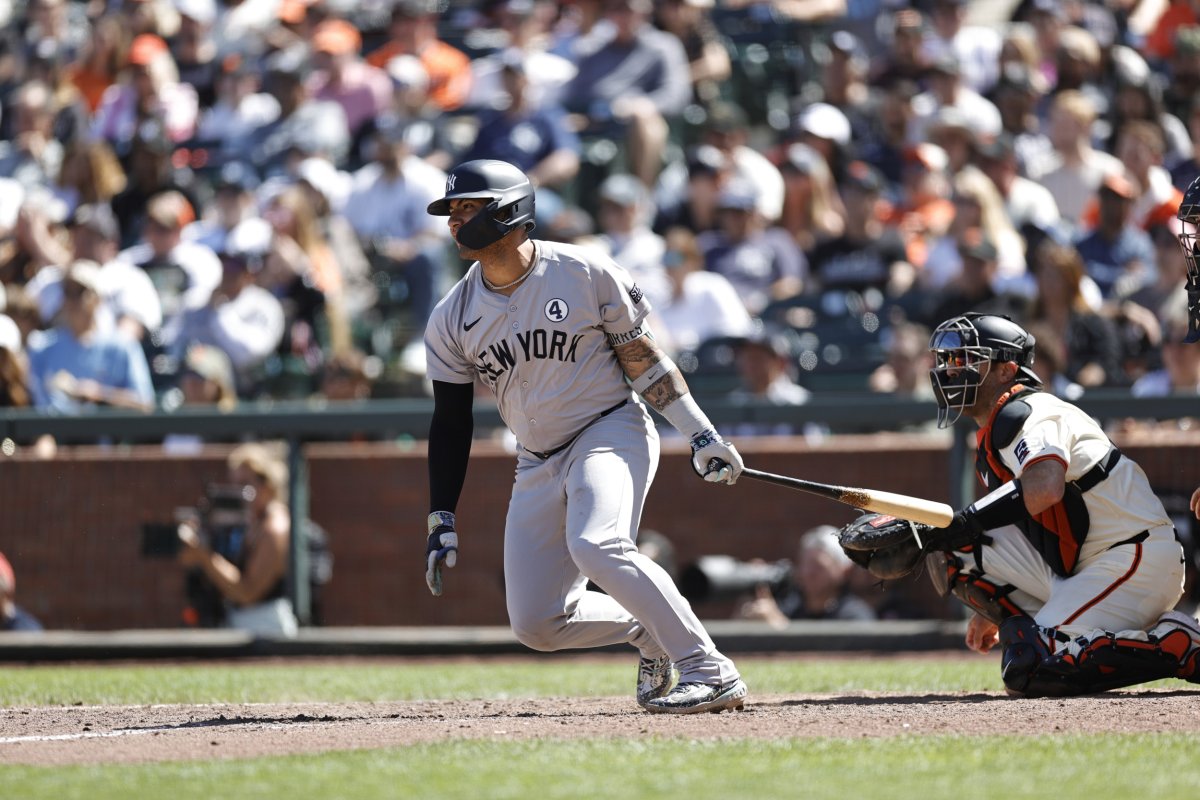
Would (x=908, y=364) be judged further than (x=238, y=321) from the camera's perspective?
No

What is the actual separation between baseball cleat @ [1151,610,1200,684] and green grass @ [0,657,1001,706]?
3.03 feet

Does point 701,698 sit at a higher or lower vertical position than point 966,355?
lower

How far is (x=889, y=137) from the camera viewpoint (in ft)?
43.7

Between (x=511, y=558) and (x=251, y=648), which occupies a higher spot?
(x=511, y=558)

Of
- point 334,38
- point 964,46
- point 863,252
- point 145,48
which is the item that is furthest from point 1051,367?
point 145,48

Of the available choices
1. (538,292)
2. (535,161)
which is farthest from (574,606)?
(535,161)

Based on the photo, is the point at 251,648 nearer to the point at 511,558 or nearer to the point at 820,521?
the point at 820,521

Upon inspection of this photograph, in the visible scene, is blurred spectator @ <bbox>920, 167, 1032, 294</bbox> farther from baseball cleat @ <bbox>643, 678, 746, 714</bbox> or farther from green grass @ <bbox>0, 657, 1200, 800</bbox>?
green grass @ <bbox>0, 657, 1200, 800</bbox>

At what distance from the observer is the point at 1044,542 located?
662 cm

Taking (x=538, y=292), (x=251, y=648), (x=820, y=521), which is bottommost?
(x=251, y=648)

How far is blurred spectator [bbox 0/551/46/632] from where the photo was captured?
417 inches

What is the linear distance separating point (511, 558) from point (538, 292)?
3.16 feet

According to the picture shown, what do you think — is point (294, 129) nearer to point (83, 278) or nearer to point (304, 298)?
point (304, 298)

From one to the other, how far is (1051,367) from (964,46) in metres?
5.20
